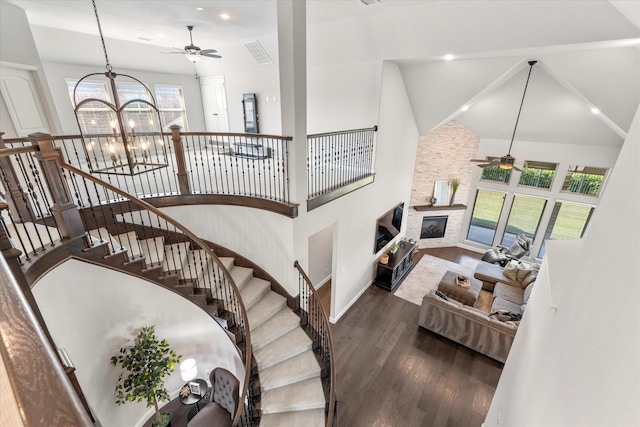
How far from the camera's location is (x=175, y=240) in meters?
4.75

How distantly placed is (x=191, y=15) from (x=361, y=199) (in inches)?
175

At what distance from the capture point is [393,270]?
7.13 meters

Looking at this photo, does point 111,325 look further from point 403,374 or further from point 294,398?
point 403,374

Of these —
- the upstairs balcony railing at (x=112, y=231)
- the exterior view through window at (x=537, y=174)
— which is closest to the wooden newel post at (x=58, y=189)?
the upstairs balcony railing at (x=112, y=231)

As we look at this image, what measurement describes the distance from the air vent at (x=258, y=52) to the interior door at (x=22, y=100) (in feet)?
13.1

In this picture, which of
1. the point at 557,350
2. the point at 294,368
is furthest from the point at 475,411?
the point at 557,350

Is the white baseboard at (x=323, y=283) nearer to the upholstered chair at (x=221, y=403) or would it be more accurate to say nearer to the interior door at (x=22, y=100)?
the upholstered chair at (x=221, y=403)

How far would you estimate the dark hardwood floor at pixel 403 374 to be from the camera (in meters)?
4.24

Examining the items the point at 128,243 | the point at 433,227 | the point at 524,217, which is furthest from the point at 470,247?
the point at 128,243

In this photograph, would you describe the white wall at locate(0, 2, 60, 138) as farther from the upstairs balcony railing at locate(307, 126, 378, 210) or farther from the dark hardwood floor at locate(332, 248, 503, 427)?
the dark hardwood floor at locate(332, 248, 503, 427)

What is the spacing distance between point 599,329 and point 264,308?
13.9 feet

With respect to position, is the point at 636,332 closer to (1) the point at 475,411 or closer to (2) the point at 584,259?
(2) the point at 584,259

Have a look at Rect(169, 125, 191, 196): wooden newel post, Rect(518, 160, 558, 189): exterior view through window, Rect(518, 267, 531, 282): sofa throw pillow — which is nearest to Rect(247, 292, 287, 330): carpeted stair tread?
Rect(169, 125, 191, 196): wooden newel post

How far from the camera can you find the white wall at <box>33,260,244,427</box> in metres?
3.13
